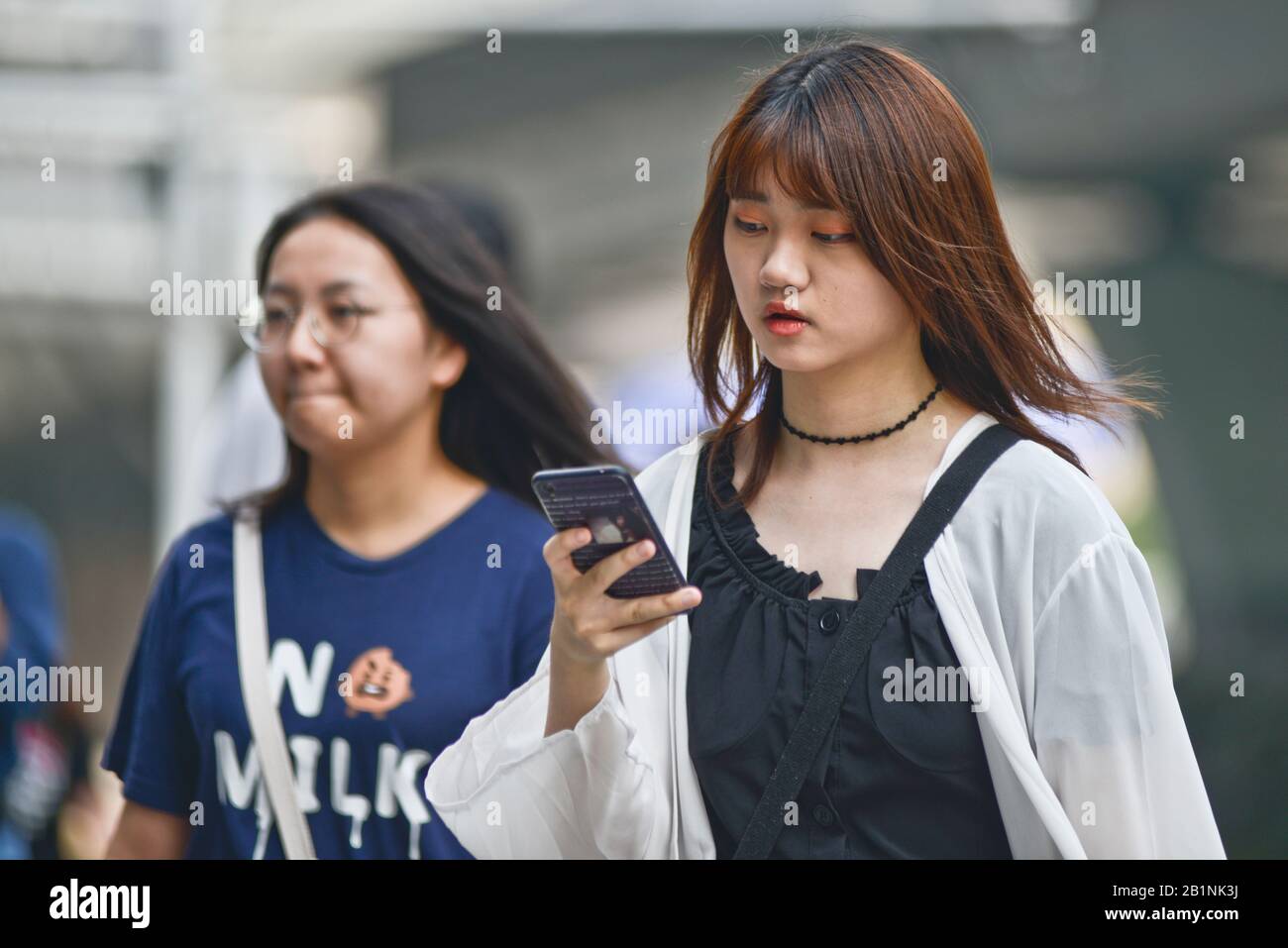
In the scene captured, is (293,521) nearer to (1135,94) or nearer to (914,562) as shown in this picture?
(914,562)

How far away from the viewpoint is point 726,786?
1.63 m

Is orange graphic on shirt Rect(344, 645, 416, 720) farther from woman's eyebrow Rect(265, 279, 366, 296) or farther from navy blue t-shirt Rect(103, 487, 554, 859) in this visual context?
woman's eyebrow Rect(265, 279, 366, 296)

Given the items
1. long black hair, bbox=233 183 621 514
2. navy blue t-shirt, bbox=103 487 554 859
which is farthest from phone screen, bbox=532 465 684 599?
long black hair, bbox=233 183 621 514

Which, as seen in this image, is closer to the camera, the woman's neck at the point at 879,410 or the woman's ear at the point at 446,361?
the woman's neck at the point at 879,410

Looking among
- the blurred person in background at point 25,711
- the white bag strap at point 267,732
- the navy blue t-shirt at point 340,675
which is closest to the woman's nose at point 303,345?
the navy blue t-shirt at point 340,675

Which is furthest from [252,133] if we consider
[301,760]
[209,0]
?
[301,760]

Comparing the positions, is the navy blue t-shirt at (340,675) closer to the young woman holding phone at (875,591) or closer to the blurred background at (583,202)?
the young woman holding phone at (875,591)

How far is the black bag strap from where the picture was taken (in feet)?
5.15

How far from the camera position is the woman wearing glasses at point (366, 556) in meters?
2.07

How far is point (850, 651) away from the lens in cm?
157

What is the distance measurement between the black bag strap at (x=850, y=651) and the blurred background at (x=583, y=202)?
2.01 metres

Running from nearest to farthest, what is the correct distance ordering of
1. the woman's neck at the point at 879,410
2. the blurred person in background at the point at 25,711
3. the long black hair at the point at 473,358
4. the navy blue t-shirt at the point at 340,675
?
the woman's neck at the point at 879,410
the navy blue t-shirt at the point at 340,675
the long black hair at the point at 473,358
the blurred person in background at the point at 25,711

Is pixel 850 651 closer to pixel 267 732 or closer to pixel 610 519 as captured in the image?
pixel 610 519
